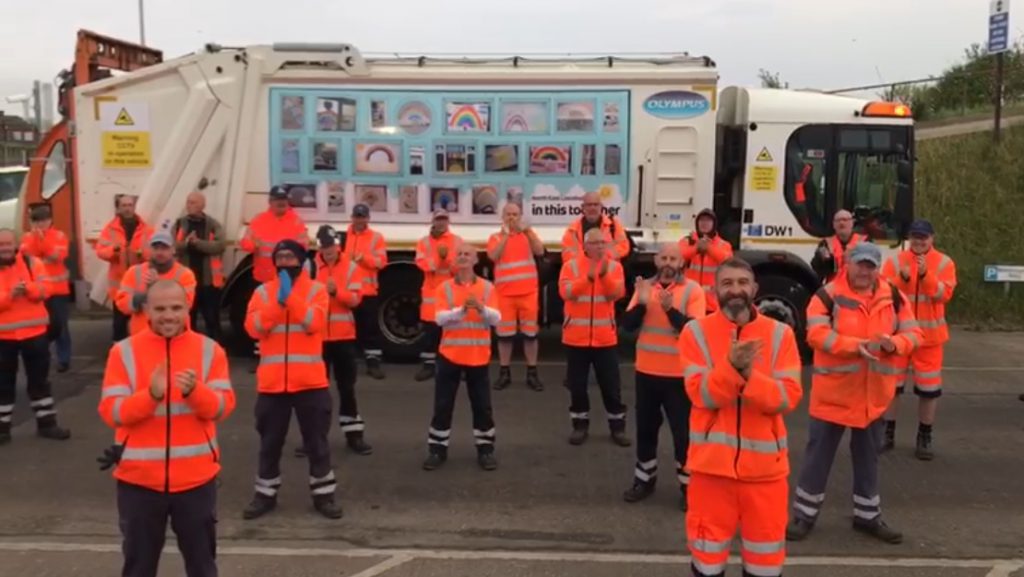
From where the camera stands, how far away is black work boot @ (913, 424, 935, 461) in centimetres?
666

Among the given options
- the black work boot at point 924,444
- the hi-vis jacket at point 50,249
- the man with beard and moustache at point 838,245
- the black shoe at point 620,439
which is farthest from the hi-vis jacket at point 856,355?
the hi-vis jacket at point 50,249

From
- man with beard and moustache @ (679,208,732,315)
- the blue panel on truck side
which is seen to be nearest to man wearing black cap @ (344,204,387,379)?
the blue panel on truck side

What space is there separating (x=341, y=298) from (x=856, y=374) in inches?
150

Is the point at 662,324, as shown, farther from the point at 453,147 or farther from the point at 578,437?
the point at 453,147

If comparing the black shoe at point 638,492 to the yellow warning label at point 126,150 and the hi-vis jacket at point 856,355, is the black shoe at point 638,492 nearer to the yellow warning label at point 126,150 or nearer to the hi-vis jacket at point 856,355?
the hi-vis jacket at point 856,355

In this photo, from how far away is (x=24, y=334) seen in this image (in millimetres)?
6910

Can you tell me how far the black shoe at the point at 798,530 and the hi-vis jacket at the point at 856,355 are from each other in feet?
2.04

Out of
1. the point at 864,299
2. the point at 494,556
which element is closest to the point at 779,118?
the point at 864,299

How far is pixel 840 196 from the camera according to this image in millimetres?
9648

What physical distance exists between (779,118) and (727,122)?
664 mm

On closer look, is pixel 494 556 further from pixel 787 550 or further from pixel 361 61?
pixel 361 61

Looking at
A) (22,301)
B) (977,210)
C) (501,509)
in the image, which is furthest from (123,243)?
(977,210)

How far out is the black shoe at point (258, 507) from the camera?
5.41 metres

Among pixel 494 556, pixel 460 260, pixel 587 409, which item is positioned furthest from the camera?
pixel 587 409
